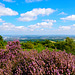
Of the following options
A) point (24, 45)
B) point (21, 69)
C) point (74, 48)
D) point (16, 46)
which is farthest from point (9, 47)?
point (24, 45)

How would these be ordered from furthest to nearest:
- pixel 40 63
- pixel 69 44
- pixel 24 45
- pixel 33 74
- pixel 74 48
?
pixel 24 45 → pixel 69 44 → pixel 74 48 → pixel 40 63 → pixel 33 74

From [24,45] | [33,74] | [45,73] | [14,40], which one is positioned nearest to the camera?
[33,74]

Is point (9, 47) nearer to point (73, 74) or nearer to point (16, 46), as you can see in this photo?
point (16, 46)

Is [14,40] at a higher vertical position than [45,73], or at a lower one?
higher

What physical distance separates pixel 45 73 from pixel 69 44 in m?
8.19

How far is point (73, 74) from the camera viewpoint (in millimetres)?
2688

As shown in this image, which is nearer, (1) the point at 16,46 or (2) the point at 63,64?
(2) the point at 63,64

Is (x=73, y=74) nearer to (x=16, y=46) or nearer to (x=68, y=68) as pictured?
(x=68, y=68)

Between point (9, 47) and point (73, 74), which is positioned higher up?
point (9, 47)

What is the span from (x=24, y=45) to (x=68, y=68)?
41.2ft

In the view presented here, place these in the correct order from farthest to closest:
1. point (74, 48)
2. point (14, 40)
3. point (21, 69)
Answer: point (74, 48) < point (14, 40) < point (21, 69)

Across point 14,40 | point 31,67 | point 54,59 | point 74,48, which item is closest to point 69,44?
point 74,48

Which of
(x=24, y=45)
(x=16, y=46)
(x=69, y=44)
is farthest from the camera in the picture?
(x=24, y=45)

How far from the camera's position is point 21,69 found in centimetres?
323
